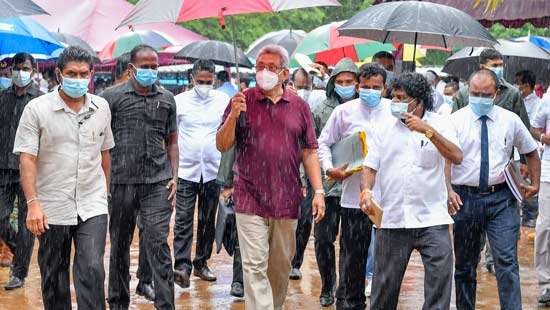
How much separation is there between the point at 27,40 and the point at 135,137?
15.4 ft

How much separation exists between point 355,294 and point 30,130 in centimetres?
314

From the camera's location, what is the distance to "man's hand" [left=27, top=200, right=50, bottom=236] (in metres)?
6.86

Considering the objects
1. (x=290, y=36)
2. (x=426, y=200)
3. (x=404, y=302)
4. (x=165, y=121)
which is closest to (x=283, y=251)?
(x=426, y=200)

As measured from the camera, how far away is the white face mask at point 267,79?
754cm

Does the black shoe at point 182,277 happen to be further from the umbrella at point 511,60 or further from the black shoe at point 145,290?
the umbrella at point 511,60

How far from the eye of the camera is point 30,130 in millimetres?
7062

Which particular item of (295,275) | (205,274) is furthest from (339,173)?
(205,274)

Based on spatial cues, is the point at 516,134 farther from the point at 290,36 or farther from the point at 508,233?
the point at 290,36

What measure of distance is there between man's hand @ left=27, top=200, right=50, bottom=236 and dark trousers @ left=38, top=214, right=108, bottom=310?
273 millimetres

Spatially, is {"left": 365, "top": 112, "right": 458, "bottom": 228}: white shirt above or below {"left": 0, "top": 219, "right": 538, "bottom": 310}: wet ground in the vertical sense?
above

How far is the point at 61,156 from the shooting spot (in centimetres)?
715

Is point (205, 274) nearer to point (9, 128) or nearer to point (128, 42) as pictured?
point (9, 128)

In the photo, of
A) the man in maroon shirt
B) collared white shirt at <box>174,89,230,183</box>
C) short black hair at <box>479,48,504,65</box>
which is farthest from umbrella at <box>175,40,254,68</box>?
the man in maroon shirt

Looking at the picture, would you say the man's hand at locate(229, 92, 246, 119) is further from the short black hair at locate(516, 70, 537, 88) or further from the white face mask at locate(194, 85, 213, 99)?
the short black hair at locate(516, 70, 537, 88)
